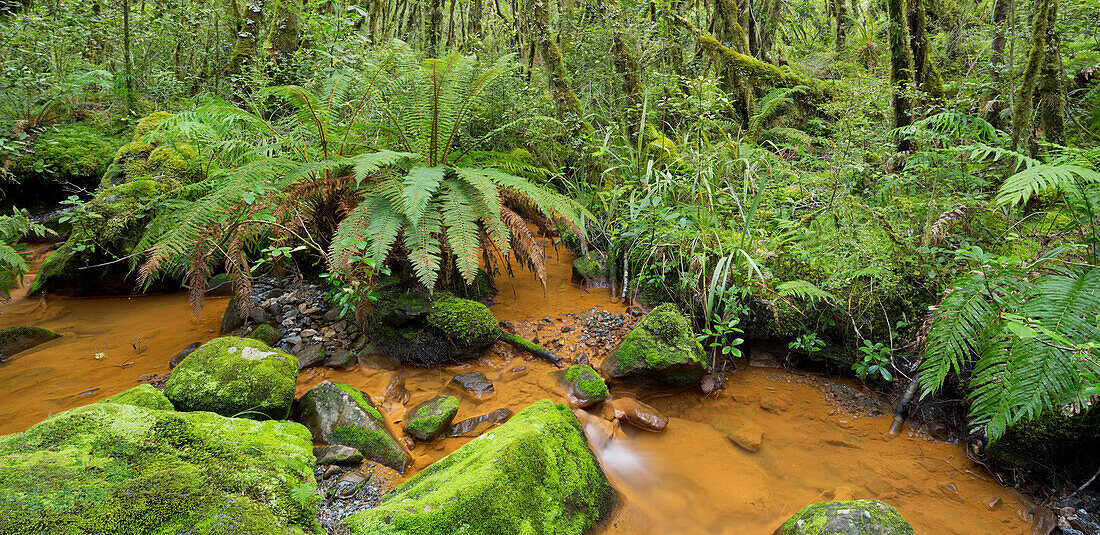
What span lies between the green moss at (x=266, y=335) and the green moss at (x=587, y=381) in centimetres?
209

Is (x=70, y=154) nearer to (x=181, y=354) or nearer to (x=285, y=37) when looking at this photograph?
(x=285, y=37)

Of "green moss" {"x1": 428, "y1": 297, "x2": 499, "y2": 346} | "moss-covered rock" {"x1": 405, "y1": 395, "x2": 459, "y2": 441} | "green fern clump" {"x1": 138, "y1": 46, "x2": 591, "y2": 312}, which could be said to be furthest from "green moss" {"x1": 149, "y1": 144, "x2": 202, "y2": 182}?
"moss-covered rock" {"x1": 405, "y1": 395, "x2": 459, "y2": 441}

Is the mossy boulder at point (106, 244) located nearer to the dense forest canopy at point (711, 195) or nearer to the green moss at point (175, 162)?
the dense forest canopy at point (711, 195)

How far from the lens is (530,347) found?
3484 millimetres

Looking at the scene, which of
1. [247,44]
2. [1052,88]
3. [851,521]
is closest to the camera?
[851,521]

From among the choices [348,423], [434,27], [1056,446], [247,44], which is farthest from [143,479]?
[434,27]

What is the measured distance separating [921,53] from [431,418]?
472 cm

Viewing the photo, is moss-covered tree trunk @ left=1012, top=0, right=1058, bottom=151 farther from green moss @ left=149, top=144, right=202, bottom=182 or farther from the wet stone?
green moss @ left=149, top=144, right=202, bottom=182

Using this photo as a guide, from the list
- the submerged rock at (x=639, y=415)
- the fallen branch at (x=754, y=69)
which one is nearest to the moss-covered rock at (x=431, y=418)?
the submerged rock at (x=639, y=415)

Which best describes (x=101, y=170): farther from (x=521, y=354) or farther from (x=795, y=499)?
A: (x=795, y=499)

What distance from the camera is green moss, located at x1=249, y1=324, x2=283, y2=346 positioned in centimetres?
325

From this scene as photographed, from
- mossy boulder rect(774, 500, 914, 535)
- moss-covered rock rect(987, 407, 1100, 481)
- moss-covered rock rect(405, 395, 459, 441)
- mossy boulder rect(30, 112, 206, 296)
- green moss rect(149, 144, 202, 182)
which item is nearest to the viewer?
mossy boulder rect(774, 500, 914, 535)

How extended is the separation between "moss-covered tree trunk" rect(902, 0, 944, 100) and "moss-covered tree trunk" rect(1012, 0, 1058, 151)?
0.72 metres

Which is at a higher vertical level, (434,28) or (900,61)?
(434,28)
